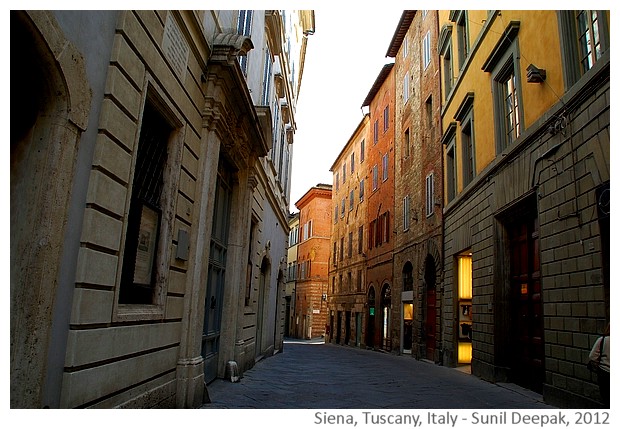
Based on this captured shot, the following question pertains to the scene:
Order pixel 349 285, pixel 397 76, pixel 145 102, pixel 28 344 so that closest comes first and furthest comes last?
pixel 28 344 → pixel 145 102 → pixel 397 76 → pixel 349 285

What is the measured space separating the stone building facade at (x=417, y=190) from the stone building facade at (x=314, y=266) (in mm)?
18131

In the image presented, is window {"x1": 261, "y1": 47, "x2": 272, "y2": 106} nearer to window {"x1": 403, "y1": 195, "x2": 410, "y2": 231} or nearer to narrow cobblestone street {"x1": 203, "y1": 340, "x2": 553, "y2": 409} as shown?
narrow cobblestone street {"x1": 203, "y1": 340, "x2": 553, "y2": 409}

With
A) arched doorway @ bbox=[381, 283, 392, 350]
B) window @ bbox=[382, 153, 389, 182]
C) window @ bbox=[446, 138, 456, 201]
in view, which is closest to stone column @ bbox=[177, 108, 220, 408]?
window @ bbox=[446, 138, 456, 201]

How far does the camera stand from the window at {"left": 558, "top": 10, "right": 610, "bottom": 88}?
6523mm

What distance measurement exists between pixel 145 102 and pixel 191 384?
320 cm

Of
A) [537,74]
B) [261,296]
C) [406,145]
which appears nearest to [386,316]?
[406,145]

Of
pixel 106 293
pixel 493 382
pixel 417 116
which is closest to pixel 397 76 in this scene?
pixel 417 116

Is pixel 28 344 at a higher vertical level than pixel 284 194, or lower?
lower

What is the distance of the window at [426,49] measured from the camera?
701 inches

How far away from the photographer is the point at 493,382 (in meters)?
9.59

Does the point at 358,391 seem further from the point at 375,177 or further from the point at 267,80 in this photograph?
the point at 375,177

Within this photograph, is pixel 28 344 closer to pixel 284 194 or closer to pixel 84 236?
pixel 84 236

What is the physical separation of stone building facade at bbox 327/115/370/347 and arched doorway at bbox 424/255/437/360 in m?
9.08

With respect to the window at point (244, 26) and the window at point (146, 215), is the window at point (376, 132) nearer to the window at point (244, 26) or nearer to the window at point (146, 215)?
the window at point (244, 26)
